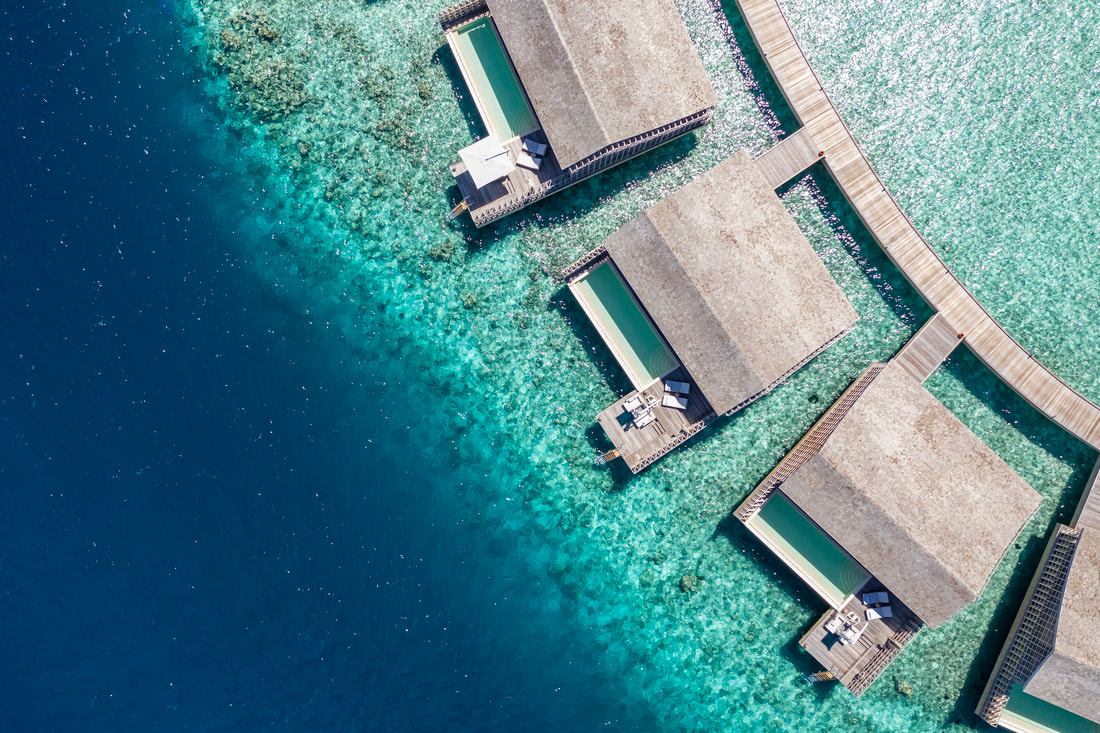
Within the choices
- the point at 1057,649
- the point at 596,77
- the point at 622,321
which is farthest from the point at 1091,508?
the point at 596,77

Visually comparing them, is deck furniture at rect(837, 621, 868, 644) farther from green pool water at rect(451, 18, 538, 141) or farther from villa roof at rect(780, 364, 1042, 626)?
green pool water at rect(451, 18, 538, 141)

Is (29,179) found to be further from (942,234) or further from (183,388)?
(942,234)

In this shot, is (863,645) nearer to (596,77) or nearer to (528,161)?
(528,161)

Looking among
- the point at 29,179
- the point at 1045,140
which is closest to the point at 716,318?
the point at 1045,140

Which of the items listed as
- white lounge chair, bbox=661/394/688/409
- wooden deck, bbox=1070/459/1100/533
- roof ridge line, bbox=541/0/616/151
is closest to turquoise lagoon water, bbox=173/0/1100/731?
wooden deck, bbox=1070/459/1100/533

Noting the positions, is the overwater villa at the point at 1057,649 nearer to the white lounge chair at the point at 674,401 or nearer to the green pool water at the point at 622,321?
the white lounge chair at the point at 674,401
